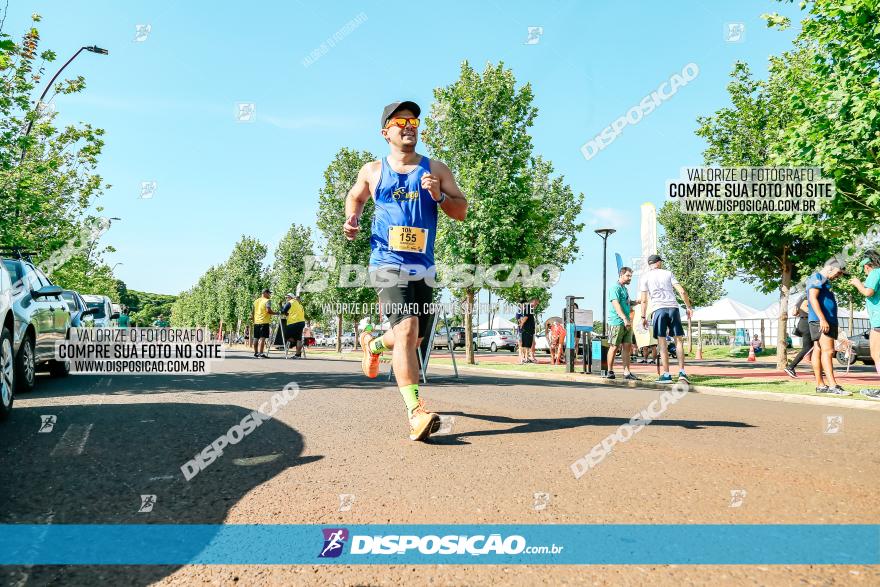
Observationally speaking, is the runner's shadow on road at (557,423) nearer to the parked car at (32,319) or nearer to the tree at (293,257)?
the parked car at (32,319)

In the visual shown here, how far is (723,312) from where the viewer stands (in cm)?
3347

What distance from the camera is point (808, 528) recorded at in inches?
101

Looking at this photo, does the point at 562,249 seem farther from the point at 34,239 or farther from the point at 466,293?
the point at 34,239

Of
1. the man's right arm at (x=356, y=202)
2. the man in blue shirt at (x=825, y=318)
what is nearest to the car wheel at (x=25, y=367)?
the man's right arm at (x=356, y=202)

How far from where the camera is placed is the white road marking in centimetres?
399

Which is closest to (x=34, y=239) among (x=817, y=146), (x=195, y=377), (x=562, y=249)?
(x=195, y=377)

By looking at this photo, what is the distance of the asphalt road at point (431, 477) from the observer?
212cm

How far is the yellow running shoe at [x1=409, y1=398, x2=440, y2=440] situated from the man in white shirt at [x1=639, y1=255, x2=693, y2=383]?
23.3ft

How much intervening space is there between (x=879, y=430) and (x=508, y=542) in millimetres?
5019

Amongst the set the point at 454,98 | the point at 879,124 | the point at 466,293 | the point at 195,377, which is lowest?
the point at 195,377

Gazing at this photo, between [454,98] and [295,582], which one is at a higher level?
[454,98]

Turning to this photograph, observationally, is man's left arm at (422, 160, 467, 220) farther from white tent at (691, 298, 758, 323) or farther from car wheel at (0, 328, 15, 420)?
white tent at (691, 298, 758, 323)

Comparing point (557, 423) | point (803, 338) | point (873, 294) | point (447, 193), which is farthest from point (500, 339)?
point (447, 193)

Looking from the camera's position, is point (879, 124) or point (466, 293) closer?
point (879, 124)
